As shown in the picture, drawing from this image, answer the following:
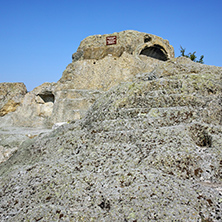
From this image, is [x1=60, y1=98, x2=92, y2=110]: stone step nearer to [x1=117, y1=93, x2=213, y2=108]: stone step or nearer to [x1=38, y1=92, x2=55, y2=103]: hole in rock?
[x1=38, y1=92, x2=55, y2=103]: hole in rock

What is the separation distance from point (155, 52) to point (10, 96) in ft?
47.5

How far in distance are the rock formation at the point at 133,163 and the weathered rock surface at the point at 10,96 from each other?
11390 millimetres

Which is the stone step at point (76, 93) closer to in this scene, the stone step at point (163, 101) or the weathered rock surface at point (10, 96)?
the weathered rock surface at point (10, 96)

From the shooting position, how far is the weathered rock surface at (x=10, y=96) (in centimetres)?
1711

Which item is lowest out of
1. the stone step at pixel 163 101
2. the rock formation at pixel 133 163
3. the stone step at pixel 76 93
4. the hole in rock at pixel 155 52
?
the rock formation at pixel 133 163

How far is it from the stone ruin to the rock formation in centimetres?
721

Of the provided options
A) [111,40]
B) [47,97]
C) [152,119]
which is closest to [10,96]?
[47,97]

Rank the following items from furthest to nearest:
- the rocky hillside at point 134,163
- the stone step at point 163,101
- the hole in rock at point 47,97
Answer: the hole in rock at point 47,97 → the stone step at point 163,101 → the rocky hillside at point 134,163

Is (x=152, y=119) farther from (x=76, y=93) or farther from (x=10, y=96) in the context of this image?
(x=10, y=96)

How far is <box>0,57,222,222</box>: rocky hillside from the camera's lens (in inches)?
141

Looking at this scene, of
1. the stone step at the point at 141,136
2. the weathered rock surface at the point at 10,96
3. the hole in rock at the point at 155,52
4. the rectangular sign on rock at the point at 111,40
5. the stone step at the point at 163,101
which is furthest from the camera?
the hole in rock at the point at 155,52

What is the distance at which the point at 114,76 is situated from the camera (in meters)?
17.3

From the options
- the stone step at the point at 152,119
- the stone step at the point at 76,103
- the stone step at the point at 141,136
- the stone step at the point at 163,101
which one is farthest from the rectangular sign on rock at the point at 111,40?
the stone step at the point at 141,136

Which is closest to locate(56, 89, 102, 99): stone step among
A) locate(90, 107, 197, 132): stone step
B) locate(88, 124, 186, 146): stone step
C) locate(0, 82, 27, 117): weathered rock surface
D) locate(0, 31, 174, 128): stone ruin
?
locate(0, 31, 174, 128): stone ruin
